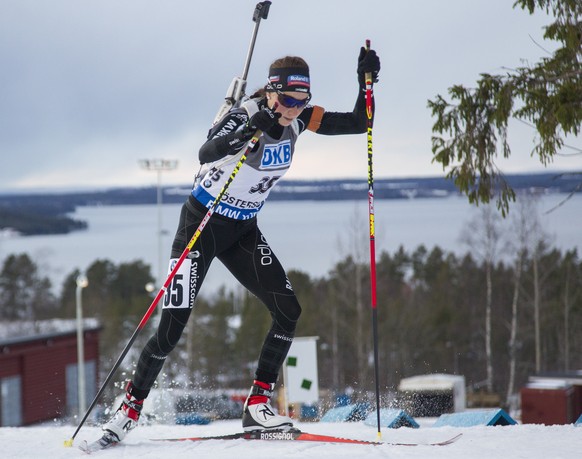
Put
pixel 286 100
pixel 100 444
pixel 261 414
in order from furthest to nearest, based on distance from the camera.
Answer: pixel 261 414 → pixel 100 444 → pixel 286 100

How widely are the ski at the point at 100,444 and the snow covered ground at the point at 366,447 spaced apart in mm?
37

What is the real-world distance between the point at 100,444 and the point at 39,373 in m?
18.9

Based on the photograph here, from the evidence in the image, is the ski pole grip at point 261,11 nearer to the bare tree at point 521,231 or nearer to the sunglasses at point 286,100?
the sunglasses at point 286,100

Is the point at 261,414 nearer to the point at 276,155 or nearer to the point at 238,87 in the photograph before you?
the point at 276,155

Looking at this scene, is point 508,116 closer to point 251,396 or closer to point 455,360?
point 251,396

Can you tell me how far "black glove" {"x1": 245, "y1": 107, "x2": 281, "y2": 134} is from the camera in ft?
12.9

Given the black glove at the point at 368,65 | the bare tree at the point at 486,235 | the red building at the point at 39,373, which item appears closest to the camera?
the black glove at the point at 368,65

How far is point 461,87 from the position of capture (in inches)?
340

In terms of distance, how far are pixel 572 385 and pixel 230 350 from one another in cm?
2203

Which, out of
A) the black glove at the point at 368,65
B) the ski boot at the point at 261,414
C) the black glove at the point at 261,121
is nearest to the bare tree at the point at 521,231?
the black glove at the point at 368,65

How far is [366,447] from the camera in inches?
156

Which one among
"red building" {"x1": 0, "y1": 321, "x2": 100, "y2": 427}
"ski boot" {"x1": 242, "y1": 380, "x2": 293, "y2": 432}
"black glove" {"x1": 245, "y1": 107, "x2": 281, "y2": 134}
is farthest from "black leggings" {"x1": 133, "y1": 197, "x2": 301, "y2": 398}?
"red building" {"x1": 0, "y1": 321, "x2": 100, "y2": 427}

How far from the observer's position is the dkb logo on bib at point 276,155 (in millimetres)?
4133

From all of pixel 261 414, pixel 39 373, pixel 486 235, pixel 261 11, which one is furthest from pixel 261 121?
pixel 486 235
